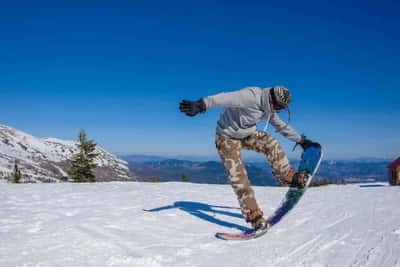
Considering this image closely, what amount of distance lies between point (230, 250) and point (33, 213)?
458 cm

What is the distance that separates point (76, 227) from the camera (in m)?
5.28

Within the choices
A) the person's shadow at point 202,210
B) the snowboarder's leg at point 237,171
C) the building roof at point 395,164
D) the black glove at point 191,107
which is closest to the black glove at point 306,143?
the snowboarder's leg at point 237,171

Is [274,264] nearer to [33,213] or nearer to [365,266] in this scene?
[365,266]

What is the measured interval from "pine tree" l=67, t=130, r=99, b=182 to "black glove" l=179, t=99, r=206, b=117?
147 feet

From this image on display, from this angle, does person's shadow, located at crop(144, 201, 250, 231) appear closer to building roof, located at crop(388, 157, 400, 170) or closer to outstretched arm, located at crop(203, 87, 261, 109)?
outstretched arm, located at crop(203, 87, 261, 109)

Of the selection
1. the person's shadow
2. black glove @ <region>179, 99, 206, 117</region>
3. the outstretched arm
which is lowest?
the person's shadow

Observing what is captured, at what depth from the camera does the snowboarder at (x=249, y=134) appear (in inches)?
192

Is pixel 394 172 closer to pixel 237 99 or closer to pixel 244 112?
pixel 244 112

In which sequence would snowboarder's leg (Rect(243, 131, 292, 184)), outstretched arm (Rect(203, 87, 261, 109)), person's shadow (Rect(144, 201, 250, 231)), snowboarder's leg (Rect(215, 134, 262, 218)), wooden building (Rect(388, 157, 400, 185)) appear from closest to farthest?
outstretched arm (Rect(203, 87, 261, 109))
snowboarder's leg (Rect(215, 134, 262, 218))
snowboarder's leg (Rect(243, 131, 292, 184))
person's shadow (Rect(144, 201, 250, 231))
wooden building (Rect(388, 157, 400, 185))

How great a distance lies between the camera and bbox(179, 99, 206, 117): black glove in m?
4.48

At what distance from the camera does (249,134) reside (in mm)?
5664

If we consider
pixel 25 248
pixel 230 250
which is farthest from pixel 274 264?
pixel 25 248

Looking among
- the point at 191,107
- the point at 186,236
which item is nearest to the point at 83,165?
the point at 186,236

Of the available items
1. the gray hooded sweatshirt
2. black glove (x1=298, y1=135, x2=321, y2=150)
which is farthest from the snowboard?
the gray hooded sweatshirt
